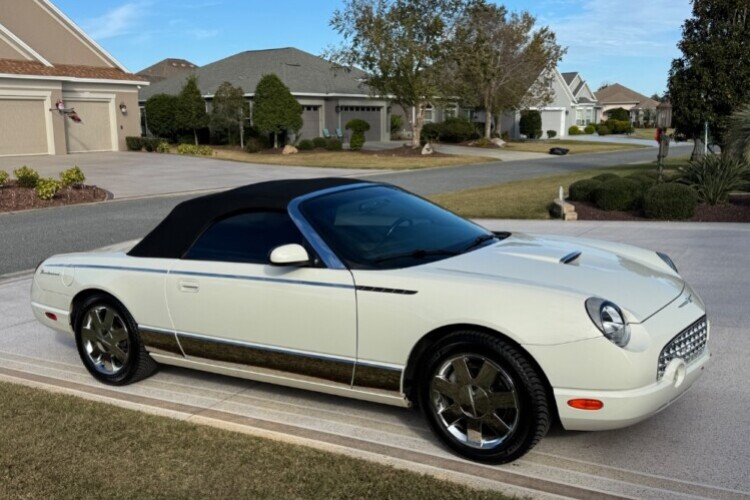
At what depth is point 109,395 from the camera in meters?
4.96

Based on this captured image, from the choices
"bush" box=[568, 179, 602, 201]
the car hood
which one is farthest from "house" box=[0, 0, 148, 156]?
the car hood

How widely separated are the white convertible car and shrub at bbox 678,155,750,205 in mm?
9442

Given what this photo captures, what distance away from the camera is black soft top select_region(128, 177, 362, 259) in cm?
458

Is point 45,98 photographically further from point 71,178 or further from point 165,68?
point 165,68

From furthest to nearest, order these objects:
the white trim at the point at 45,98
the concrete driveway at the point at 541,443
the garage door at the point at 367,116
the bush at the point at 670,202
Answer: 1. the garage door at the point at 367,116
2. the white trim at the point at 45,98
3. the bush at the point at 670,202
4. the concrete driveway at the point at 541,443

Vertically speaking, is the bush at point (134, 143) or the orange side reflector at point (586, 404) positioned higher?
the bush at point (134, 143)

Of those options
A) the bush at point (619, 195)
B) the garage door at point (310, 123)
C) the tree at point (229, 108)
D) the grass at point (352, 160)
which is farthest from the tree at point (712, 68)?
the garage door at point (310, 123)

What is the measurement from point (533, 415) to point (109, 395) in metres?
3.08

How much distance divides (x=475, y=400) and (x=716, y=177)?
36.8 ft

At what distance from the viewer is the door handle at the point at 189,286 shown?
15.1 feet

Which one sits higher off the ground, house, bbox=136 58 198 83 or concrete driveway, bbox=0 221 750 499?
house, bbox=136 58 198 83

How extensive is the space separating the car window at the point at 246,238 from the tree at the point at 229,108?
1456 inches

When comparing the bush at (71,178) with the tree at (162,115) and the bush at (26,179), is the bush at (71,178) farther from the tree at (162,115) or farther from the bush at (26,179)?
the tree at (162,115)

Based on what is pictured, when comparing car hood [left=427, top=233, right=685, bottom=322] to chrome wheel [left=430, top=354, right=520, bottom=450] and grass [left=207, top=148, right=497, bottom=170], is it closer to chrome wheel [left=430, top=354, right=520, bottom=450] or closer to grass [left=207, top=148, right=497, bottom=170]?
chrome wheel [left=430, top=354, right=520, bottom=450]
